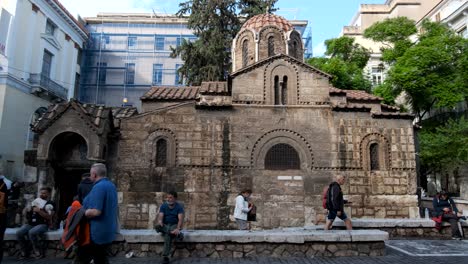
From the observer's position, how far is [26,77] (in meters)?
25.4

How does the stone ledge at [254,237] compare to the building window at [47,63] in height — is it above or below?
below

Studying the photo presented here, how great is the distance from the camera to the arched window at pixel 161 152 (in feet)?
45.4

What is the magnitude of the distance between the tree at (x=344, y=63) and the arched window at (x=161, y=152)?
14.0 meters

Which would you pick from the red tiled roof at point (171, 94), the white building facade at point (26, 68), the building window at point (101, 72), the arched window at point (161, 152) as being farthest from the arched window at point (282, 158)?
the building window at point (101, 72)

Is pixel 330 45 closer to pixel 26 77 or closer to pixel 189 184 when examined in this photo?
pixel 189 184

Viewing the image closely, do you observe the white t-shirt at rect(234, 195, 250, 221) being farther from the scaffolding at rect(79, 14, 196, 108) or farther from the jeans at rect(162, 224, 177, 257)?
the scaffolding at rect(79, 14, 196, 108)

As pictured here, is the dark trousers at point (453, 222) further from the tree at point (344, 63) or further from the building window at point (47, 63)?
the building window at point (47, 63)

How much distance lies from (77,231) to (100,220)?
34 centimetres

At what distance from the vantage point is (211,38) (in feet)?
89.5

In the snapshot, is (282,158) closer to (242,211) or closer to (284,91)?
(284,91)

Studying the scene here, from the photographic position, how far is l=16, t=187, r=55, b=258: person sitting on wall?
25.9 feet

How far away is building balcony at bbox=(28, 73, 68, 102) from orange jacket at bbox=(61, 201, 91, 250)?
24320mm

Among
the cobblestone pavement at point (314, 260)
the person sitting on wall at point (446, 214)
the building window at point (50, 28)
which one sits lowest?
the cobblestone pavement at point (314, 260)

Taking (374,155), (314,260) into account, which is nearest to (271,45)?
(374,155)
